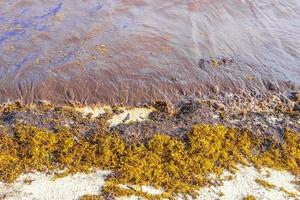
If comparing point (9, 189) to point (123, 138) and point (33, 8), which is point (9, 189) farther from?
point (33, 8)

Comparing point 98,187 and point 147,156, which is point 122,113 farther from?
point 98,187

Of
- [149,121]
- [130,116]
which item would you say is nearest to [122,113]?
[130,116]

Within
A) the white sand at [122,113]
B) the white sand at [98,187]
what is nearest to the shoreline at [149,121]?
the white sand at [122,113]

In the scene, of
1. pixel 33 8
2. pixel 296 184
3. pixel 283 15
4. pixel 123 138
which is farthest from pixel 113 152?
pixel 283 15

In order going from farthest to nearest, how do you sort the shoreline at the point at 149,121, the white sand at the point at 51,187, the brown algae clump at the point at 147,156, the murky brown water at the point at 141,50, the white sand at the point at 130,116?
the murky brown water at the point at 141,50 < the white sand at the point at 130,116 < the shoreline at the point at 149,121 < the brown algae clump at the point at 147,156 < the white sand at the point at 51,187

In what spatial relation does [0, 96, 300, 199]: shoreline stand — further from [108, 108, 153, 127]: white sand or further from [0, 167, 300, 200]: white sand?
[0, 167, 300, 200]: white sand

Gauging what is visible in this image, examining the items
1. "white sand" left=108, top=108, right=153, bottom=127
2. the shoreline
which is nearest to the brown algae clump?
the shoreline

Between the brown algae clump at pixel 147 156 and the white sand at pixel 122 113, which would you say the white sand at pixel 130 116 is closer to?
the white sand at pixel 122 113
